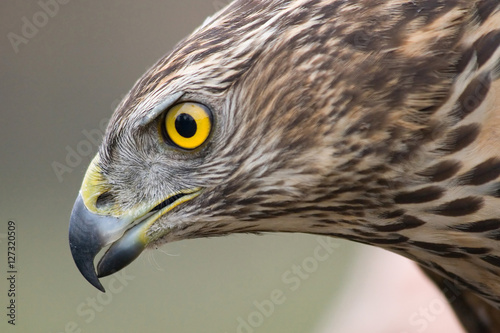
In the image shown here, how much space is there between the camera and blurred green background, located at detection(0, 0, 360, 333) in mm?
6945

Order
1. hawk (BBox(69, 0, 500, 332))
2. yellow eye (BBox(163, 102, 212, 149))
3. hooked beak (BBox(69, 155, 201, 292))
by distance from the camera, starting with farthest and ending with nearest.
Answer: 1. hooked beak (BBox(69, 155, 201, 292))
2. yellow eye (BBox(163, 102, 212, 149))
3. hawk (BBox(69, 0, 500, 332))

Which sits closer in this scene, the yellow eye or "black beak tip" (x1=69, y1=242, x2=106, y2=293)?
the yellow eye

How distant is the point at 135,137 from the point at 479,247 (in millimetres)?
1050

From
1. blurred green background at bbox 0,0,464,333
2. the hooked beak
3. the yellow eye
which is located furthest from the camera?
blurred green background at bbox 0,0,464,333

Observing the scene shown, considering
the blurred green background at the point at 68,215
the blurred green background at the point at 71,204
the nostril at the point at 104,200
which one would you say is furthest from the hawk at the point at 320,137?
the blurred green background at the point at 71,204

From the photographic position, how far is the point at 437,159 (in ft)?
6.16

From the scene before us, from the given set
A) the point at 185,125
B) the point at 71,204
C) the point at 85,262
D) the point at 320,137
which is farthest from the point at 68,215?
the point at 320,137

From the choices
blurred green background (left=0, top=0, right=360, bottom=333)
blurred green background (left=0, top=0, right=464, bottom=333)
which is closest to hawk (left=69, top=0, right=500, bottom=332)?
blurred green background (left=0, top=0, right=464, bottom=333)

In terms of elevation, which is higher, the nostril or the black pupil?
the black pupil

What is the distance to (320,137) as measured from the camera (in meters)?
1.93

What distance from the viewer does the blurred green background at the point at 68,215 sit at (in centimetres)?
691

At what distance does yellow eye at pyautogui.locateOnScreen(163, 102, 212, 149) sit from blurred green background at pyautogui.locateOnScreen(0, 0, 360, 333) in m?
4.61

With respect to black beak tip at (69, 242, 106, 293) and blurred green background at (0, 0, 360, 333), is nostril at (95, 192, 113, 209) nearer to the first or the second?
black beak tip at (69, 242, 106, 293)

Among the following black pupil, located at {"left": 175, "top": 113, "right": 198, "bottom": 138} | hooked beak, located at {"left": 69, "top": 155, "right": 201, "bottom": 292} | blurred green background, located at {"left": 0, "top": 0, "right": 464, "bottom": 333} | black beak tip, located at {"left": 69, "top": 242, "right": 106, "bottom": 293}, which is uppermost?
blurred green background, located at {"left": 0, "top": 0, "right": 464, "bottom": 333}
